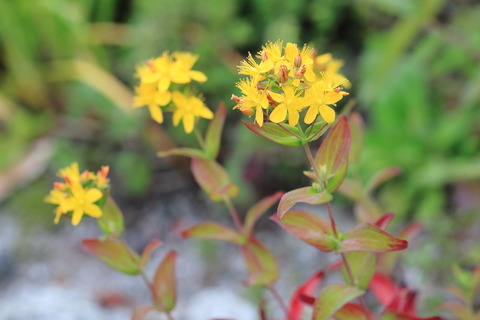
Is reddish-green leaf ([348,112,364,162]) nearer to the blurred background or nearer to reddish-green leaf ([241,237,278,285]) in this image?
reddish-green leaf ([241,237,278,285])

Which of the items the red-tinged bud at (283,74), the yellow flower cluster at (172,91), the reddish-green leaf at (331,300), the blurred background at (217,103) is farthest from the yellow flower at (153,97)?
the blurred background at (217,103)

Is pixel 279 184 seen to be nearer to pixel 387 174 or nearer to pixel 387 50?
pixel 387 50

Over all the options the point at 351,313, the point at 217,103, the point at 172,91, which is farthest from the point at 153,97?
the point at 217,103

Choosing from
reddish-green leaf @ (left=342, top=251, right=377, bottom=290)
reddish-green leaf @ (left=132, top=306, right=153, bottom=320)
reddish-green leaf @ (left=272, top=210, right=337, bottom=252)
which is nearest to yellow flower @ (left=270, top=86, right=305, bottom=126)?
reddish-green leaf @ (left=272, top=210, right=337, bottom=252)

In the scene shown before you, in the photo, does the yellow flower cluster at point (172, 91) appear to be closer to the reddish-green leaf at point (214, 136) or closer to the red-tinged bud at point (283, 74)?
the reddish-green leaf at point (214, 136)

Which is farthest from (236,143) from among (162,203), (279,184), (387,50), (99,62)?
(99,62)
